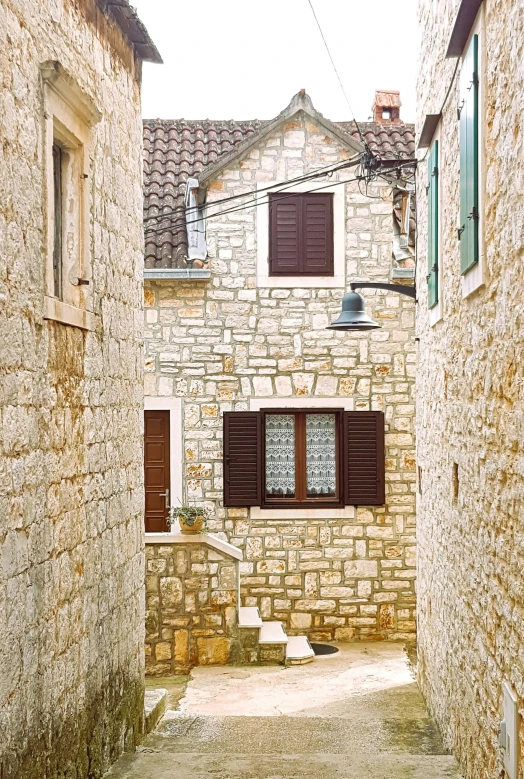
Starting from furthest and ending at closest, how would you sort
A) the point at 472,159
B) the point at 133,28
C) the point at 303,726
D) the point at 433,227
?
the point at 303,726 → the point at 433,227 → the point at 133,28 → the point at 472,159

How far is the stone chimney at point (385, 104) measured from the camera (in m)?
13.2

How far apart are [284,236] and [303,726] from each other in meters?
5.91

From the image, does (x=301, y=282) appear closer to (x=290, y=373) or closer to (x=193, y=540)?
(x=290, y=373)

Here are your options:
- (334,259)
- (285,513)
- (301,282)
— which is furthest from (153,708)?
(334,259)

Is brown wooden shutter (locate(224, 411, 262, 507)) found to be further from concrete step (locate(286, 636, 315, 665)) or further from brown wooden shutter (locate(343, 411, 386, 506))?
concrete step (locate(286, 636, 315, 665))

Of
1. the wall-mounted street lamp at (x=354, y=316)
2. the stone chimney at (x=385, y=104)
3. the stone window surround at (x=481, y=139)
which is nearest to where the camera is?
Result: the stone window surround at (x=481, y=139)

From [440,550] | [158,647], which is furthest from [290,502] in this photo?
[440,550]

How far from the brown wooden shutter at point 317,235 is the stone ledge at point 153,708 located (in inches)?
214

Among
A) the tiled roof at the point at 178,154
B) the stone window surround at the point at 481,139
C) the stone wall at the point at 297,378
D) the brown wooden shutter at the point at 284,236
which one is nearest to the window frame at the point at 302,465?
the stone wall at the point at 297,378

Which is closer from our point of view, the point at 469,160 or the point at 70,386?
the point at 469,160

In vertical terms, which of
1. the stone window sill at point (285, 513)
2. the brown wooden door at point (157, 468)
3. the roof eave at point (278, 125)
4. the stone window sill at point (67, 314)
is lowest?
the stone window sill at point (285, 513)

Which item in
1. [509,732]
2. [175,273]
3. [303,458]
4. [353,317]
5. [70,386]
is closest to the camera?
[509,732]

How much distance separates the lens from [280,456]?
11.7m

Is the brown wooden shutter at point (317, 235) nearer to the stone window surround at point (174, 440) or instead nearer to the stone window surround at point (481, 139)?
the stone window surround at point (174, 440)
